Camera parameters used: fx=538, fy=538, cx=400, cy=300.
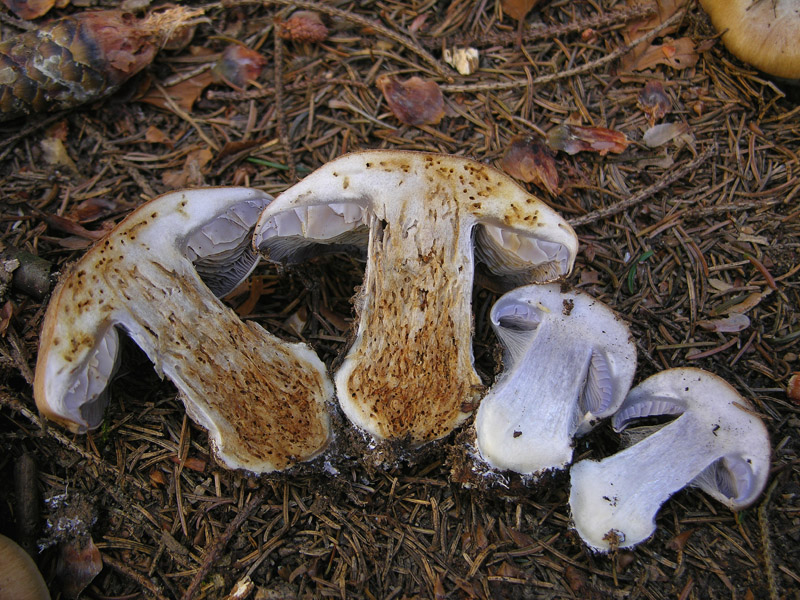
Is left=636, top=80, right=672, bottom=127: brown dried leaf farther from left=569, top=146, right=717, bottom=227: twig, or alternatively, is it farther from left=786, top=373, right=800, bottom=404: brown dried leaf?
left=786, top=373, right=800, bottom=404: brown dried leaf

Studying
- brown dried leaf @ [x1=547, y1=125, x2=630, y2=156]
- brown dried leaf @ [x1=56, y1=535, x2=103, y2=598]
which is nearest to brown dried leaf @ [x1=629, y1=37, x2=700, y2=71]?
A: brown dried leaf @ [x1=547, y1=125, x2=630, y2=156]

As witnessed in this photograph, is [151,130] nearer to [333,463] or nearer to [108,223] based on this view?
[108,223]

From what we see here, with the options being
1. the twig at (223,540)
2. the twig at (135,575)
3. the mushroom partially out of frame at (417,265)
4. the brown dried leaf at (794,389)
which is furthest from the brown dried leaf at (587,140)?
the twig at (135,575)

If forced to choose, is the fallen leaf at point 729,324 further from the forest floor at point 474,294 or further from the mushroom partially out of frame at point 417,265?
the mushroom partially out of frame at point 417,265

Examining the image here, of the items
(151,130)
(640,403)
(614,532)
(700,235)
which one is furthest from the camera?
(151,130)

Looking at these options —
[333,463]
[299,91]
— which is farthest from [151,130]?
[333,463]

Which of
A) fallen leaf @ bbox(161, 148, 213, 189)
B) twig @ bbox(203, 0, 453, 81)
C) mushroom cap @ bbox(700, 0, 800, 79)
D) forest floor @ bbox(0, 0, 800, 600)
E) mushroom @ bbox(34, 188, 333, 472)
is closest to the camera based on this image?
mushroom @ bbox(34, 188, 333, 472)
